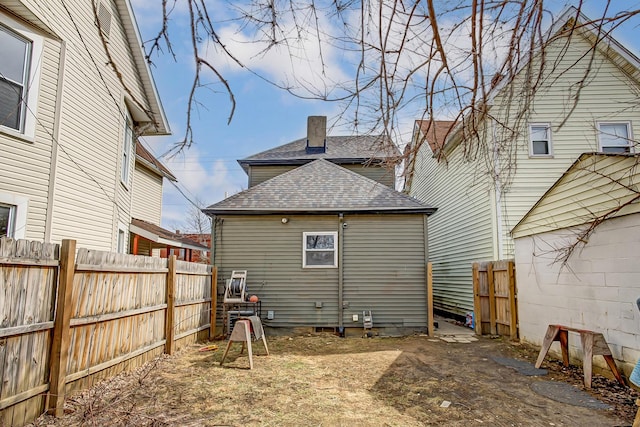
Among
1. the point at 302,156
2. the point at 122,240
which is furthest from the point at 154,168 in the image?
the point at 302,156

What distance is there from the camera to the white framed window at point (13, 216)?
6.00 metres

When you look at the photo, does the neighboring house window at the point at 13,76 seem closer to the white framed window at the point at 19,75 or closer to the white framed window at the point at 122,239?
the white framed window at the point at 19,75

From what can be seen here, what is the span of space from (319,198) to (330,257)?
1.57 meters

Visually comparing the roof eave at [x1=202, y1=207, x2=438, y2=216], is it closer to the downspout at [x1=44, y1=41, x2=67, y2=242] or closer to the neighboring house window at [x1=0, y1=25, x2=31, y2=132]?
the downspout at [x1=44, y1=41, x2=67, y2=242]

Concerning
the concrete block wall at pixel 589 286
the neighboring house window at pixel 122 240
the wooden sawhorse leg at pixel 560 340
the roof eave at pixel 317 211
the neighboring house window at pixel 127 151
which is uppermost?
the neighboring house window at pixel 127 151

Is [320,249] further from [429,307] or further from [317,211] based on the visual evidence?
[429,307]

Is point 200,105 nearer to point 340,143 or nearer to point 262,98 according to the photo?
point 262,98

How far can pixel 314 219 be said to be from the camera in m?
10.2

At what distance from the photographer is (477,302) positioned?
1013cm

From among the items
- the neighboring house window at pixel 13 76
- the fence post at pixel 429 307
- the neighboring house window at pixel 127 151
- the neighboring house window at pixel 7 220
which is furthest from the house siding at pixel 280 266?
the neighboring house window at pixel 13 76

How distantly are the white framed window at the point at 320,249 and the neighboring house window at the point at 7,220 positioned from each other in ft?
19.1

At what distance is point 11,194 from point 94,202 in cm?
215

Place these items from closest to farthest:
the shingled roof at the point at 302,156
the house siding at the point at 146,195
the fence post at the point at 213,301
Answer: the fence post at the point at 213,301, the house siding at the point at 146,195, the shingled roof at the point at 302,156

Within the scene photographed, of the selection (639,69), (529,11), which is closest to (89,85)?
(529,11)
